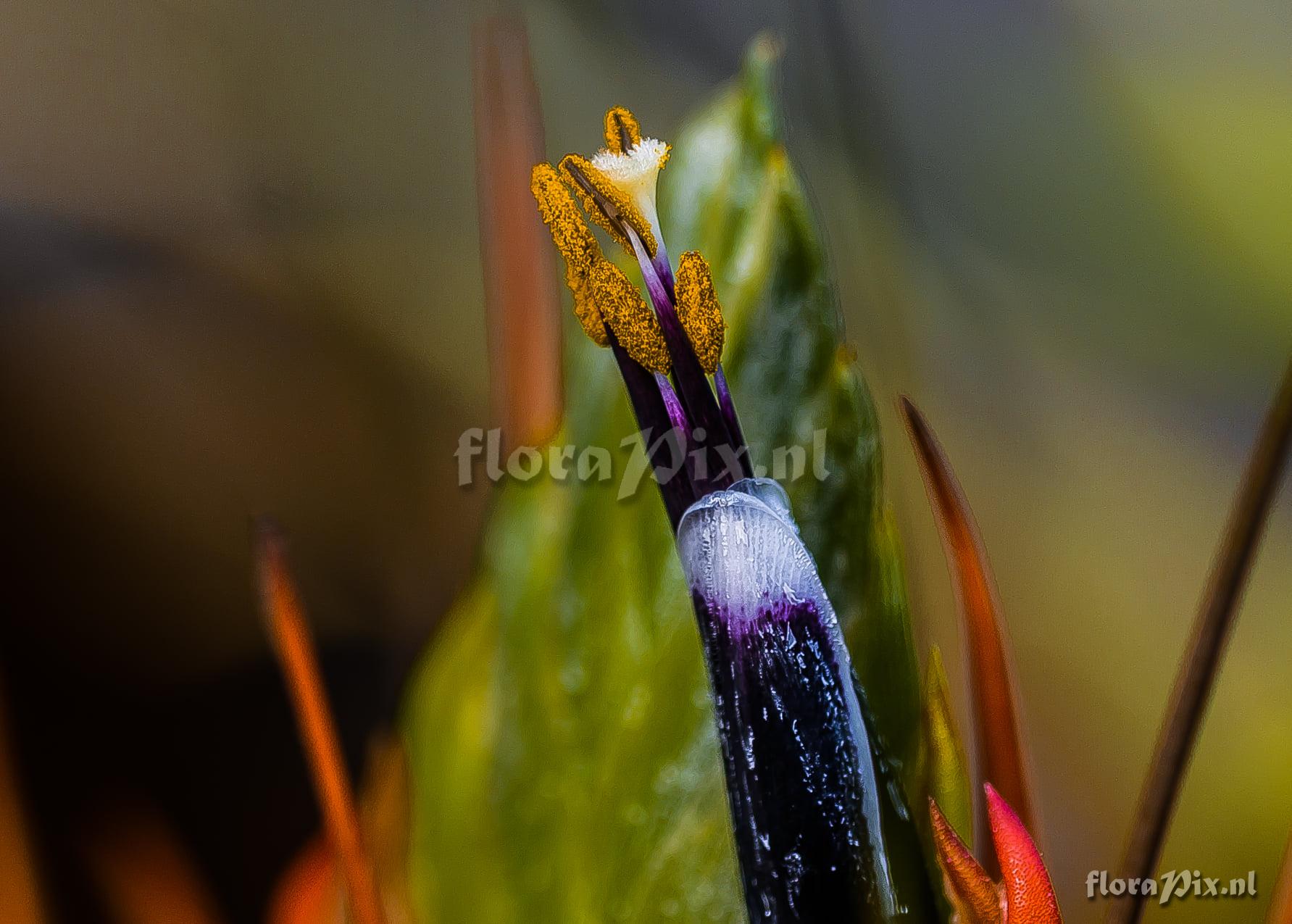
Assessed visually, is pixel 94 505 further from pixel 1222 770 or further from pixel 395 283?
pixel 1222 770

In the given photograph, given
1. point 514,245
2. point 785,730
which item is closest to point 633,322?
point 514,245

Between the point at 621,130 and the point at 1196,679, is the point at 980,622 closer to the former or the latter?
the point at 1196,679

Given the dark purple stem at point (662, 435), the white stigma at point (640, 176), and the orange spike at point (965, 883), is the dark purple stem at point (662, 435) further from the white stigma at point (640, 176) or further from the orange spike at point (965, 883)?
the orange spike at point (965, 883)

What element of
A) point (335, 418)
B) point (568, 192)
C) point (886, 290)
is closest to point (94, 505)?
point (335, 418)

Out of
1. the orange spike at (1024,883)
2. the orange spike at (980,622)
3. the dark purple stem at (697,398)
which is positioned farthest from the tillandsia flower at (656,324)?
the orange spike at (1024,883)

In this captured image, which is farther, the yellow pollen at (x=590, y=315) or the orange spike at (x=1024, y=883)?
the yellow pollen at (x=590, y=315)

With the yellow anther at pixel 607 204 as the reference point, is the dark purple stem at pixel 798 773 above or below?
below
